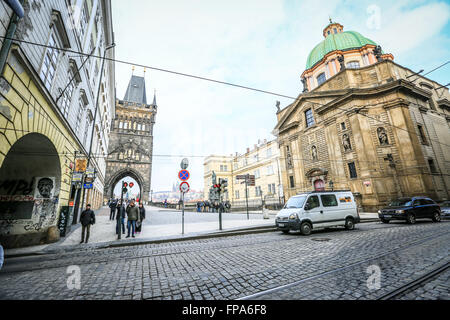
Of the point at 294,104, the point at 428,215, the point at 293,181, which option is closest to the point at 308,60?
the point at 294,104

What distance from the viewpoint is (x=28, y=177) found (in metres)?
8.37

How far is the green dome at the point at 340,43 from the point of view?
29891mm

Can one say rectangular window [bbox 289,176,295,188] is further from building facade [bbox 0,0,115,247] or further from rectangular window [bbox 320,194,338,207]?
building facade [bbox 0,0,115,247]

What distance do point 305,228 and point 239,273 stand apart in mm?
5890

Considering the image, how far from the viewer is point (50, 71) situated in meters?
7.67

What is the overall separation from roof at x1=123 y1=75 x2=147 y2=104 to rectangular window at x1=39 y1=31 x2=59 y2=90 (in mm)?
55039

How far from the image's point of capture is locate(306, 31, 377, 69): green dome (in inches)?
1177

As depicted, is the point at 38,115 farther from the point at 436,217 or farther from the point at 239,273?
the point at 436,217

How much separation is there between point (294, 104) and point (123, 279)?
3011 centimetres

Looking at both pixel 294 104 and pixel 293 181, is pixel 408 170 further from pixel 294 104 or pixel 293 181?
pixel 294 104

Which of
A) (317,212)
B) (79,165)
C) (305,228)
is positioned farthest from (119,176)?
(317,212)

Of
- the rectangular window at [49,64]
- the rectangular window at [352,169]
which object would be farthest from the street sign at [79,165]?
the rectangular window at [352,169]

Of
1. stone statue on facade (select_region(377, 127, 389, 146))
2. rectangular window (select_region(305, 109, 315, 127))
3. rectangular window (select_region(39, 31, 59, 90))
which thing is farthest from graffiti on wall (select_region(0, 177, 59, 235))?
rectangular window (select_region(305, 109, 315, 127))
